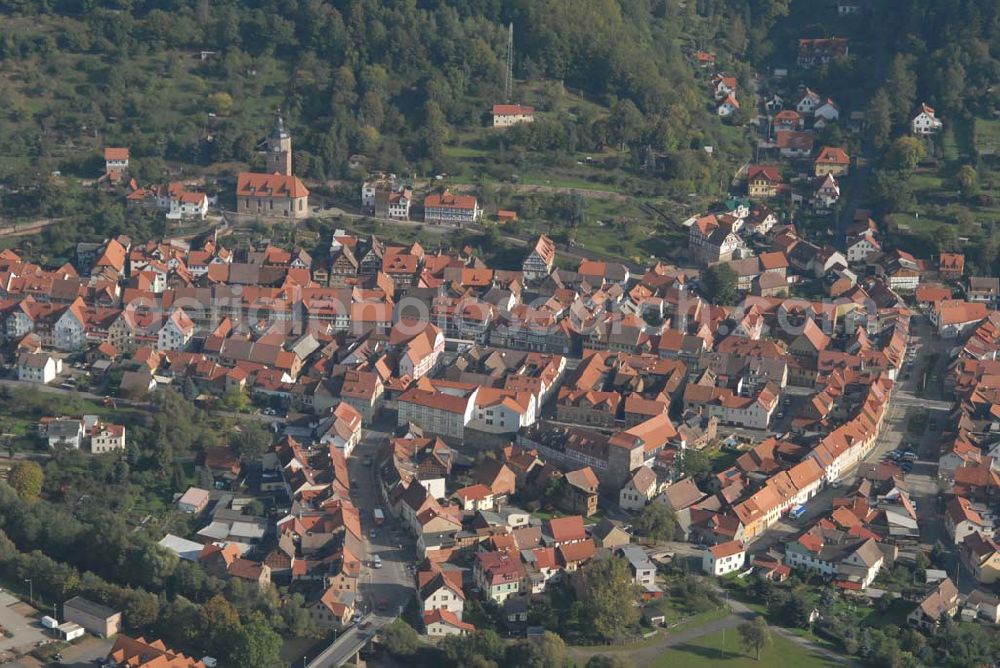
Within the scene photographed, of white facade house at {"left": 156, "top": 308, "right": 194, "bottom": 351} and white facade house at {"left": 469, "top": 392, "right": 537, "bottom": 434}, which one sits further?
white facade house at {"left": 156, "top": 308, "right": 194, "bottom": 351}

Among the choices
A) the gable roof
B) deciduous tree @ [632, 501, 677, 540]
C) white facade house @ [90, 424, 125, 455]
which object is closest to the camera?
the gable roof

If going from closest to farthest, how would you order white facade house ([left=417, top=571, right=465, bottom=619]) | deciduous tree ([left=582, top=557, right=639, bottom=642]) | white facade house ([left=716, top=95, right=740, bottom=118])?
deciduous tree ([left=582, top=557, right=639, bottom=642])
white facade house ([left=417, top=571, right=465, bottom=619])
white facade house ([left=716, top=95, right=740, bottom=118])

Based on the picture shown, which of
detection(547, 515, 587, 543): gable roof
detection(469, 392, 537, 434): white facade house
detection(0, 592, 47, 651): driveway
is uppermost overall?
detection(469, 392, 537, 434): white facade house

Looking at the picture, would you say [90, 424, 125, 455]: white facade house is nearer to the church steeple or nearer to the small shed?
the small shed

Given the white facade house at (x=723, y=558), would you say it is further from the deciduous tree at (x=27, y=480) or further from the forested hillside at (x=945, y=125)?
the forested hillside at (x=945, y=125)

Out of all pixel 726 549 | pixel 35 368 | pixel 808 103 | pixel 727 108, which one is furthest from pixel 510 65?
pixel 726 549

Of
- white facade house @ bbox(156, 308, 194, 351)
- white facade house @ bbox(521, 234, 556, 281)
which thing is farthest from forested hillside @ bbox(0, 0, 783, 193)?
white facade house @ bbox(156, 308, 194, 351)

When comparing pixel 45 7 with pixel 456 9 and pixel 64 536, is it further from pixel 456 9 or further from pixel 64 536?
pixel 64 536

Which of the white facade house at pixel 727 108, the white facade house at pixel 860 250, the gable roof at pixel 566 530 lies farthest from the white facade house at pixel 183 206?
the gable roof at pixel 566 530
